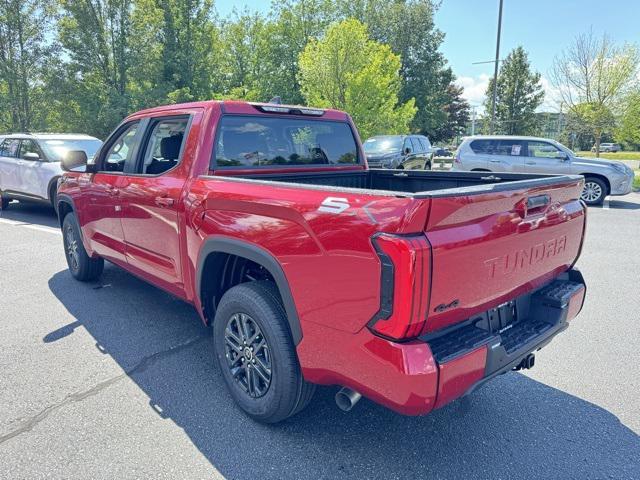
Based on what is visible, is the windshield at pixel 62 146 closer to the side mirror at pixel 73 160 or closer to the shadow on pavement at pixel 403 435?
the side mirror at pixel 73 160

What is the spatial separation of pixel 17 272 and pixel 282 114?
4569 mm

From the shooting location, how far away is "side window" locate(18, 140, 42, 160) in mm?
9331

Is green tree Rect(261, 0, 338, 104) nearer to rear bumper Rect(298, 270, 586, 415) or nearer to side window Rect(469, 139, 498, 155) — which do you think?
side window Rect(469, 139, 498, 155)

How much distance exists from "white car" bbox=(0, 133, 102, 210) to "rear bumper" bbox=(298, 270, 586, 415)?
8.68m

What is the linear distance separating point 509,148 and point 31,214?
12.4 m

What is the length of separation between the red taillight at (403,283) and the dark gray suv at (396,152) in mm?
11815

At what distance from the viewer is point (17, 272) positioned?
18.9 ft

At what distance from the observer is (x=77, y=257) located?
5.14m

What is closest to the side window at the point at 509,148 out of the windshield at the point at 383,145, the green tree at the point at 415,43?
the windshield at the point at 383,145

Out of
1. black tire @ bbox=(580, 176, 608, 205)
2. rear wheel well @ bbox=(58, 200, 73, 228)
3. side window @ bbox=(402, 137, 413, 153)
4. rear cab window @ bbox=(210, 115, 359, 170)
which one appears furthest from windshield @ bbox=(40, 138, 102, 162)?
black tire @ bbox=(580, 176, 608, 205)

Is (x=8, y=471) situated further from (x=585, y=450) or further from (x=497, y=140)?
(x=497, y=140)

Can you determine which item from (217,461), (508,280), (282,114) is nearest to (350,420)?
(217,461)

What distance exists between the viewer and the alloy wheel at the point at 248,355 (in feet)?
8.36

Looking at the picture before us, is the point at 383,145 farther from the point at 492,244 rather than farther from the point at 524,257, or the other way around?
the point at 492,244
